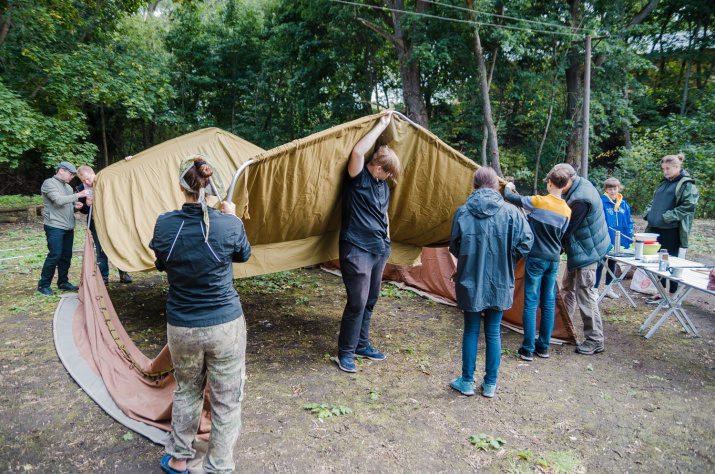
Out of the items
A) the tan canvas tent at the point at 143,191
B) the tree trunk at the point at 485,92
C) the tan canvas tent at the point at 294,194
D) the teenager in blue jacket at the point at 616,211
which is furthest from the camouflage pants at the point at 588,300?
the tree trunk at the point at 485,92

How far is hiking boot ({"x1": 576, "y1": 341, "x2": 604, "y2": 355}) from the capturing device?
3736 millimetres

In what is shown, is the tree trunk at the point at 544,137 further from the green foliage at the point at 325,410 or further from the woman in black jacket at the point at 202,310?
the woman in black jacket at the point at 202,310

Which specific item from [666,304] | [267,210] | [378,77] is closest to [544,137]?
[378,77]

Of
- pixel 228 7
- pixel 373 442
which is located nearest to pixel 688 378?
pixel 373 442

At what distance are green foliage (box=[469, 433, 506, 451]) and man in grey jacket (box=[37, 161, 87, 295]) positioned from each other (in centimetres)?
491

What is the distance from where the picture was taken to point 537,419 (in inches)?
108

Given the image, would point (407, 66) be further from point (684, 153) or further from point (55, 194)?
point (55, 194)

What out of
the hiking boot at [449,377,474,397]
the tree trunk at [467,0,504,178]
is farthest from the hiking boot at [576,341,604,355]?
the tree trunk at [467,0,504,178]

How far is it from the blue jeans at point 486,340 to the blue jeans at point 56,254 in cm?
481

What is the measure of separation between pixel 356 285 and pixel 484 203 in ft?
3.52

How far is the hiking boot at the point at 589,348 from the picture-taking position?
3.74 meters

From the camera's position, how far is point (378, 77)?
17.2 meters

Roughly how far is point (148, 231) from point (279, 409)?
261cm

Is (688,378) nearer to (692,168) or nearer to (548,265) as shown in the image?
(548,265)
